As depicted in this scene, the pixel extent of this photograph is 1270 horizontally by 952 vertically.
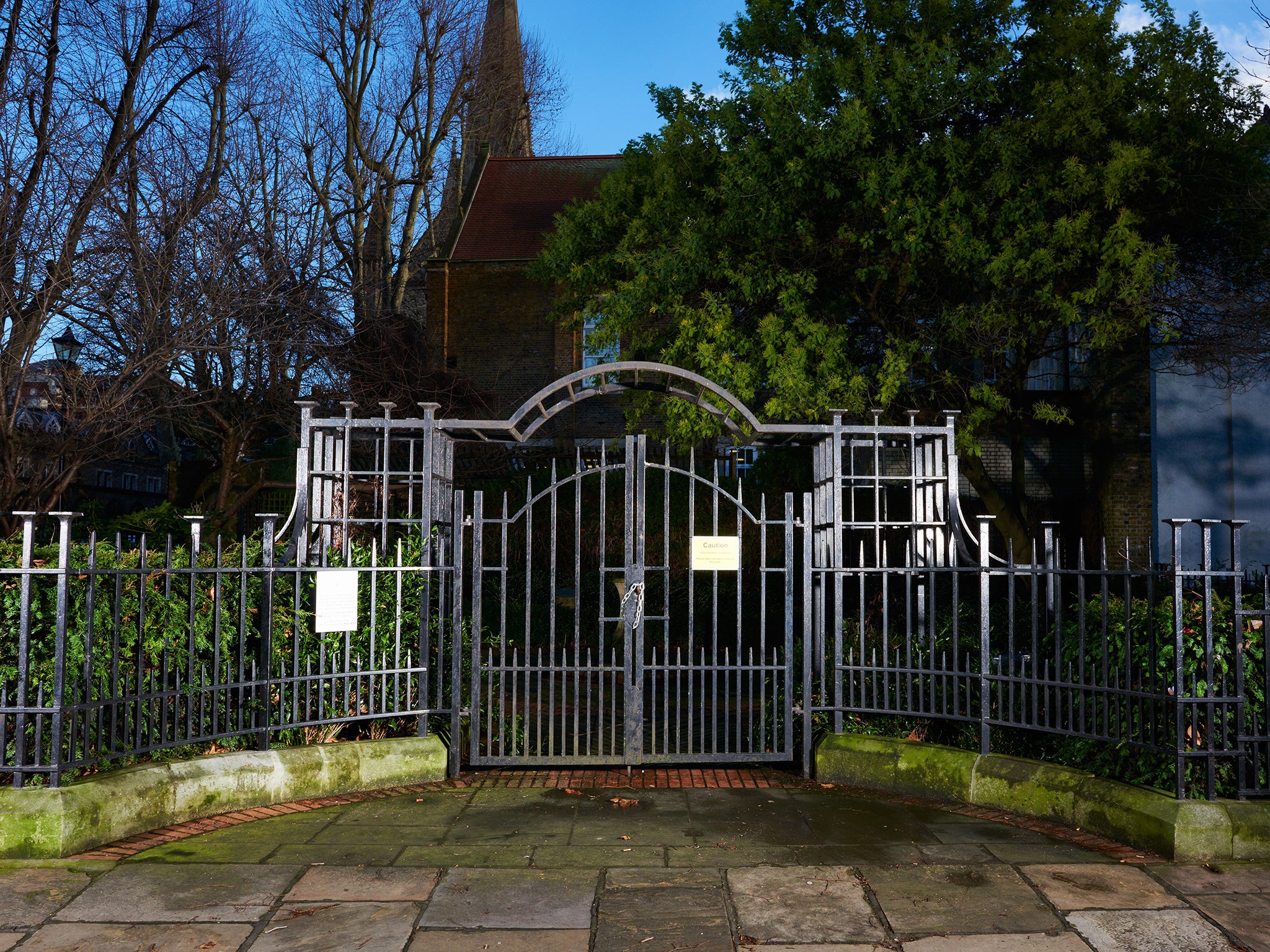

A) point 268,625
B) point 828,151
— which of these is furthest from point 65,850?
point 828,151

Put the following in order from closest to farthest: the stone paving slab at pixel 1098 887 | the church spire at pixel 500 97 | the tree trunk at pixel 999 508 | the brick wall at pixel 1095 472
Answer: the stone paving slab at pixel 1098 887
the tree trunk at pixel 999 508
the brick wall at pixel 1095 472
the church spire at pixel 500 97

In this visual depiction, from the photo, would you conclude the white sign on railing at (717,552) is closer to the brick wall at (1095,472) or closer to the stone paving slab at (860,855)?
the stone paving slab at (860,855)

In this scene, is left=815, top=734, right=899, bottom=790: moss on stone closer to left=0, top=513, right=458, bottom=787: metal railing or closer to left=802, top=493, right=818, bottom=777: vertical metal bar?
left=802, top=493, right=818, bottom=777: vertical metal bar

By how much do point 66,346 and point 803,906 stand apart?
11.4m

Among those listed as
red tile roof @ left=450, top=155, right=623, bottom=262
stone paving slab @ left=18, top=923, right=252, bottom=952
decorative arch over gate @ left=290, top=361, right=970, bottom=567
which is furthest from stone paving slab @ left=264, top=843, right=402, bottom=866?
red tile roof @ left=450, top=155, right=623, bottom=262

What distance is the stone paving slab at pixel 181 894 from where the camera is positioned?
472cm

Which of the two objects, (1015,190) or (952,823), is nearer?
(952,823)

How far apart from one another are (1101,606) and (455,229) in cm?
2296

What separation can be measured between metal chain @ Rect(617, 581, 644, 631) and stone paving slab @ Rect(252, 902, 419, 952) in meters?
2.93

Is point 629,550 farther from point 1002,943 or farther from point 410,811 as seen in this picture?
point 1002,943

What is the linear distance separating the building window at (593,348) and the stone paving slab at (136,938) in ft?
20.5

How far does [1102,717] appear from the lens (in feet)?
20.7

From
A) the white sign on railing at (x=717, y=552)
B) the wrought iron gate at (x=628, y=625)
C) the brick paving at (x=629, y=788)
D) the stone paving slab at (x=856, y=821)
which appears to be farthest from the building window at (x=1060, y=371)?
the stone paving slab at (x=856, y=821)

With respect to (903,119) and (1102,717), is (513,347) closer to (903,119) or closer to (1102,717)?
(903,119)
